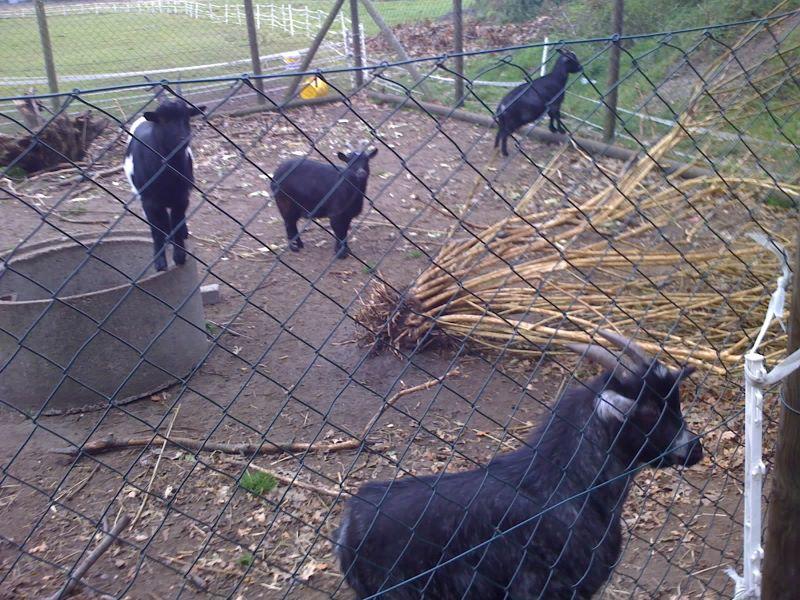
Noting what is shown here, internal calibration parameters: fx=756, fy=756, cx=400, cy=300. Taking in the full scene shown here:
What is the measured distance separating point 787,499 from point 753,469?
132 millimetres

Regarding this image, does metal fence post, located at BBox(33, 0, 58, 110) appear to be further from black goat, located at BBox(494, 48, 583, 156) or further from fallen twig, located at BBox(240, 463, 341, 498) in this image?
fallen twig, located at BBox(240, 463, 341, 498)

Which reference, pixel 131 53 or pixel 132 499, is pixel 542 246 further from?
pixel 131 53

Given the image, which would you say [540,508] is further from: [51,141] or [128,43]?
[128,43]

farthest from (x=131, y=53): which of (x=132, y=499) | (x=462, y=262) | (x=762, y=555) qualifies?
(x=762, y=555)

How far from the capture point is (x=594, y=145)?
29.9ft

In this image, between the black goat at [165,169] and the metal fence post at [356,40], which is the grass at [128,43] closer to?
the metal fence post at [356,40]

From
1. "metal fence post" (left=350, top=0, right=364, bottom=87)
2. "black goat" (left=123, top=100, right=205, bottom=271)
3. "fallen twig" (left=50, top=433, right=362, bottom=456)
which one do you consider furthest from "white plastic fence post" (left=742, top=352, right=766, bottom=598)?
"metal fence post" (left=350, top=0, right=364, bottom=87)

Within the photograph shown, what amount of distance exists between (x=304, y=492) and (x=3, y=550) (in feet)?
4.70

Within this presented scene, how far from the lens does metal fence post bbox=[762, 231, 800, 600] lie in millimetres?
2057

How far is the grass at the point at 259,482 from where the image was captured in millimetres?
3894

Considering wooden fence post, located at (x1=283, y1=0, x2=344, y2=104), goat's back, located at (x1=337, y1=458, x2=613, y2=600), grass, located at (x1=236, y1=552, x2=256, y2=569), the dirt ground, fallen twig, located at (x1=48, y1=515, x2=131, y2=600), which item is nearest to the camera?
goat's back, located at (x1=337, y1=458, x2=613, y2=600)

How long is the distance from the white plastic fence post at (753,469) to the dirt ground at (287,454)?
0.62 metres

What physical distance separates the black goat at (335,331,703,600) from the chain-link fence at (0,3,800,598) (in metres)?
0.01

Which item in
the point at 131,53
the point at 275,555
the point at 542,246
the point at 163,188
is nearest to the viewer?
the point at 275,555
